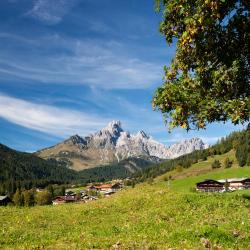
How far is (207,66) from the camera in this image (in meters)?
24.5

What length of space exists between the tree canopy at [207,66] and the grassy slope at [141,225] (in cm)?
618

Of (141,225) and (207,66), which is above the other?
(207,66)

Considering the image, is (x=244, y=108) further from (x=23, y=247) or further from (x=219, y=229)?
(x=23, y=247)

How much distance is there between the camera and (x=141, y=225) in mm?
21734

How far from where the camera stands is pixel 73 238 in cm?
1877

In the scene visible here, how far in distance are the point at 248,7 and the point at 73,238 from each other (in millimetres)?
16667

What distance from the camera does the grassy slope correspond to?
657 inches

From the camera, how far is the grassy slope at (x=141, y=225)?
16.7 meters

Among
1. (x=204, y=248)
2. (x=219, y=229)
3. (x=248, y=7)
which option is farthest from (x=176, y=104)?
(x=204, y=248)

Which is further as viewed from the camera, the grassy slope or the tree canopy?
the tree canopy

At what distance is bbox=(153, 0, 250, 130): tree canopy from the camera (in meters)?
23.0

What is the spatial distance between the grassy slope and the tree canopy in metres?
6.18

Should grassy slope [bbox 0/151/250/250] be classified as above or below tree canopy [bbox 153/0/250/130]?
below

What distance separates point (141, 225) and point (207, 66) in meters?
10.4
